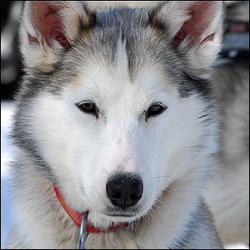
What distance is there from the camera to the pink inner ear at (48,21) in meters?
2.48

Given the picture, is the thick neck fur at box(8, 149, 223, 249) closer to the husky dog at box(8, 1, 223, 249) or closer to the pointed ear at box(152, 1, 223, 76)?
the husky dog at box(8, 1, 223, 249)

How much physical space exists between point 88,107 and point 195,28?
0.68 meters

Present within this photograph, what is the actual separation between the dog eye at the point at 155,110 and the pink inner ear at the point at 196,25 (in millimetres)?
374

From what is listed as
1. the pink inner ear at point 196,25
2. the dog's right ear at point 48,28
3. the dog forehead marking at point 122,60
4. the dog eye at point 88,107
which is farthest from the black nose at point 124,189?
the pink inner ear at point 196,25

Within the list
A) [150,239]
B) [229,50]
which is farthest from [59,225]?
[229,50]

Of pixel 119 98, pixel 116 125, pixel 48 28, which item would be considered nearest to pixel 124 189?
pixel 116 125

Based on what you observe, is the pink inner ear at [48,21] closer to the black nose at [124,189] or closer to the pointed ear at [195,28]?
the pointed ear at [195,28]

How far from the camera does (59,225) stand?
8.54ft

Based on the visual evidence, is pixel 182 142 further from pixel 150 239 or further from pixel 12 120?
pixel 12 120

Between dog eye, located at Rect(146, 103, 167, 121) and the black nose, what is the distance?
314mm

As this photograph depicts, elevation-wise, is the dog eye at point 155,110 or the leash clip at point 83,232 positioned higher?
the dog eye at point 155,110

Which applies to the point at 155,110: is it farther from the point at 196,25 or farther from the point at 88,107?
the point at 196,25

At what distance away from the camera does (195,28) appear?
106 inches

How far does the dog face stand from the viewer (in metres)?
2.26
